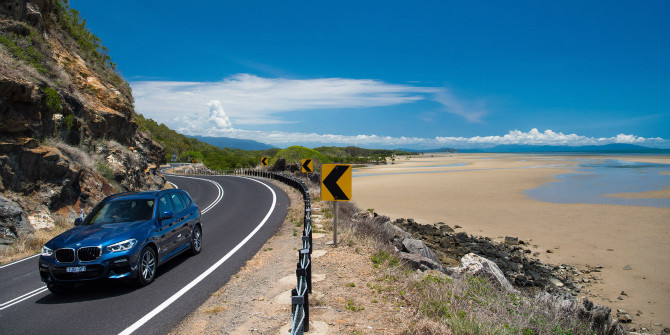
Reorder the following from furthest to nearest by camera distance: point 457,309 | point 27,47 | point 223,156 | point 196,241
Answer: point 223,156, point 27,47, point 196,241, point 457,309

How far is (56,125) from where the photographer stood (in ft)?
58.0

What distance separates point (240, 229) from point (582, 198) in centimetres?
2678

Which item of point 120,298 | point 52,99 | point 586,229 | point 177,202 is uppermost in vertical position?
point 52,99

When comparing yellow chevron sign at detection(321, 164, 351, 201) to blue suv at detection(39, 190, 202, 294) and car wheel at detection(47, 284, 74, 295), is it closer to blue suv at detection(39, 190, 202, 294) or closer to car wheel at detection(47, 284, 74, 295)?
blue suv at detection(39, 190, 202, 294)

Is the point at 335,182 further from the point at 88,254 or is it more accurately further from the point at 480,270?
the point at 88,254

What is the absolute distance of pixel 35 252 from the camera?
11.1 meters

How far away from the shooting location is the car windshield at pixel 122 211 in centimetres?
816

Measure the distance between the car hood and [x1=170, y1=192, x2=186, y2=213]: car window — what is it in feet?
5.38

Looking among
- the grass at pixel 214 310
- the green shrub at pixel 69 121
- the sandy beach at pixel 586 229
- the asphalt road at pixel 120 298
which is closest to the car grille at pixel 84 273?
the asphalt road at pixel 120 298

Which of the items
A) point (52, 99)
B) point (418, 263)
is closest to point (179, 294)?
point (418, 263)

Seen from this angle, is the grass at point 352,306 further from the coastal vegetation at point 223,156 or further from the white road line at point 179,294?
the coastal vegetation at point 223,156

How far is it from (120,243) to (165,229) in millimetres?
1417

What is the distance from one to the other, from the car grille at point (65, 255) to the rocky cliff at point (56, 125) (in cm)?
604

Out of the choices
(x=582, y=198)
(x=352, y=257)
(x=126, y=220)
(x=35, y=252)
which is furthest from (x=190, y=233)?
(x=582, y=198)
